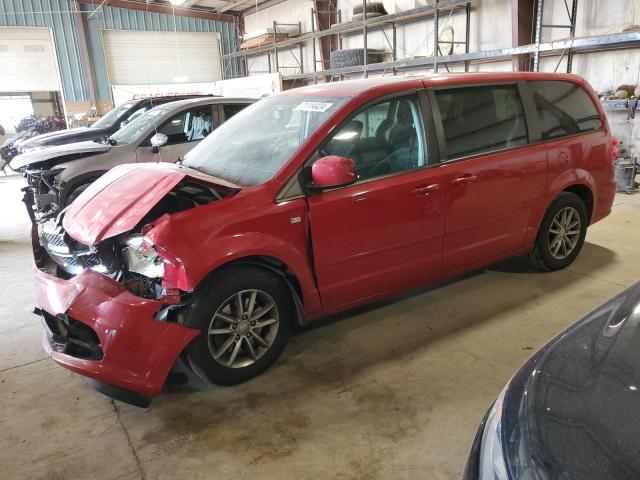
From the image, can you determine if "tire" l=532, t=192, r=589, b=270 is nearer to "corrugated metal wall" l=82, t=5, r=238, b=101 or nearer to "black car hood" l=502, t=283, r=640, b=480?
"black car hood" l=502, t=283, r=640, b=480

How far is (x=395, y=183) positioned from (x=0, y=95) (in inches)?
663

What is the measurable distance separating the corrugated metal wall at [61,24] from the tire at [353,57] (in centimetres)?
950

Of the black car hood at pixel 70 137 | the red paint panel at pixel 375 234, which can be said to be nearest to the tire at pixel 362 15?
the black car hood at pixel 70 137

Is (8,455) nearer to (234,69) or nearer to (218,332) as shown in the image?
(218,332)

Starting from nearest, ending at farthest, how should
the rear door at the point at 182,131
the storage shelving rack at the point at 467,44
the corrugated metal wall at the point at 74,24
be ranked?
the rear door at the point at 182,131, the storage shelving rack at the point at 467,44, the corrugated metal wall at the point at 74,24

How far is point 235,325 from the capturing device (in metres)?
2.54

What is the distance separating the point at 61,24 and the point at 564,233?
16583 mm

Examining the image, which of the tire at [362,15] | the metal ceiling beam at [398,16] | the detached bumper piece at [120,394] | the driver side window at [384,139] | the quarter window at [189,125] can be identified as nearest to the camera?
the detached bumper piece at [120,394]

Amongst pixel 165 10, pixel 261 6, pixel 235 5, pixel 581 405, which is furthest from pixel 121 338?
pixel 165 10

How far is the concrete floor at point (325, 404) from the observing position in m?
2.08

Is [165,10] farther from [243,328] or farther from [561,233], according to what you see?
[243,328]

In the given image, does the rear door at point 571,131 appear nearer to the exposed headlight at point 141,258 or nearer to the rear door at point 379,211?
the rear door at point 379,211

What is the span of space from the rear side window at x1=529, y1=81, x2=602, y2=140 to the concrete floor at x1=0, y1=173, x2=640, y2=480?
1.21 meters

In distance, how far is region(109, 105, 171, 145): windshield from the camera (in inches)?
238
